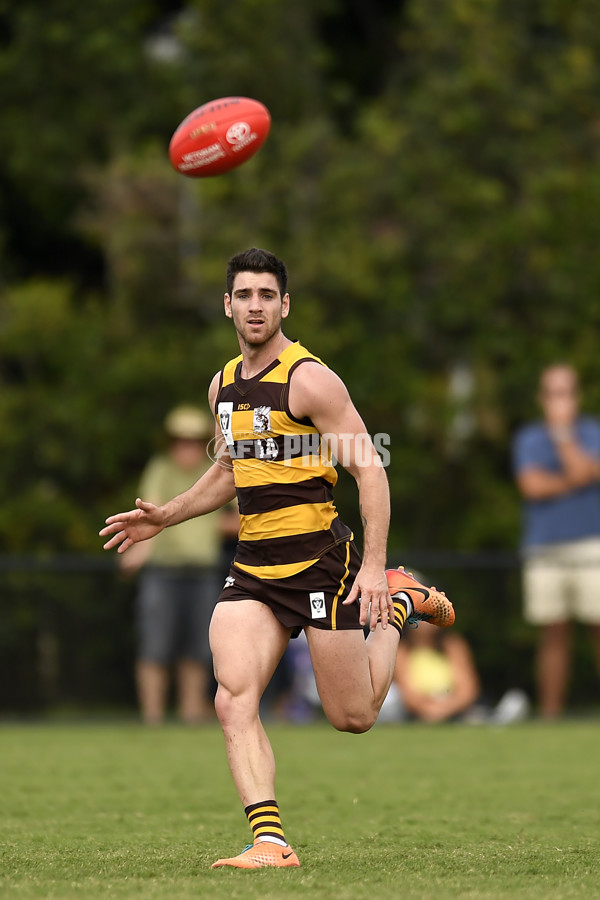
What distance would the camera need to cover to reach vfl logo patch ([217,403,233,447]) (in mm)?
5711

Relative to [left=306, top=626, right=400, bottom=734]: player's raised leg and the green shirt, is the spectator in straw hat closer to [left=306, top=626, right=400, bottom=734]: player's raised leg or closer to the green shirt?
the green shirt

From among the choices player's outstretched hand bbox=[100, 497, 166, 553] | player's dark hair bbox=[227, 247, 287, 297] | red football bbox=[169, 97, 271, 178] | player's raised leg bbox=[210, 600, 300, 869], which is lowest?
player's raised leg bbox=[210, 600, 300, 869]

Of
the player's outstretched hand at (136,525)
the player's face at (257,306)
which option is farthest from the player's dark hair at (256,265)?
the player's outstretched hand at (136,525)

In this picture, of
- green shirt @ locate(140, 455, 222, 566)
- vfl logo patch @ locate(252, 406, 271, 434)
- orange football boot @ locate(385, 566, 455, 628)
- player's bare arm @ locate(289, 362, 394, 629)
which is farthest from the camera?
green shirt @ locate(140, 455, 222, 566)

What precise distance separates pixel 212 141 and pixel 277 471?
256 cm

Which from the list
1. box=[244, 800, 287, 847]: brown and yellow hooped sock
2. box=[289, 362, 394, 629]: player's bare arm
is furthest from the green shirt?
box=[244, 800, 287, 847]: brown and yellow hooped sock

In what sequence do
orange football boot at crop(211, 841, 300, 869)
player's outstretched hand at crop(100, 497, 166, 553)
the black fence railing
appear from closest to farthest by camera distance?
orange football boot at crop(211, 841, 300, 869)
player's outstretched hand at crop(100, 497, 166, 553)
the black fence railing

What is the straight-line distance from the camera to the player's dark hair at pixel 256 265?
568 centimetres

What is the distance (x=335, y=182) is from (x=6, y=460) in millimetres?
4069

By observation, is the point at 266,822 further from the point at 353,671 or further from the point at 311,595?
the point at 311,595

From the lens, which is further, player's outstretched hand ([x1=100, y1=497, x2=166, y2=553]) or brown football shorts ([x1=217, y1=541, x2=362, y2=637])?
player's outstretched hand ([x1=100, y1=497, x2=166, y2=553])

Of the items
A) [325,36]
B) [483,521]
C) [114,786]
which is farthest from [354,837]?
[325,36]

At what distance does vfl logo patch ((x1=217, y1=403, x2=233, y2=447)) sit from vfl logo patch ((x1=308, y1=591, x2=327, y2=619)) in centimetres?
66

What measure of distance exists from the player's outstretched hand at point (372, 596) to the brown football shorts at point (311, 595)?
0.59 feet
